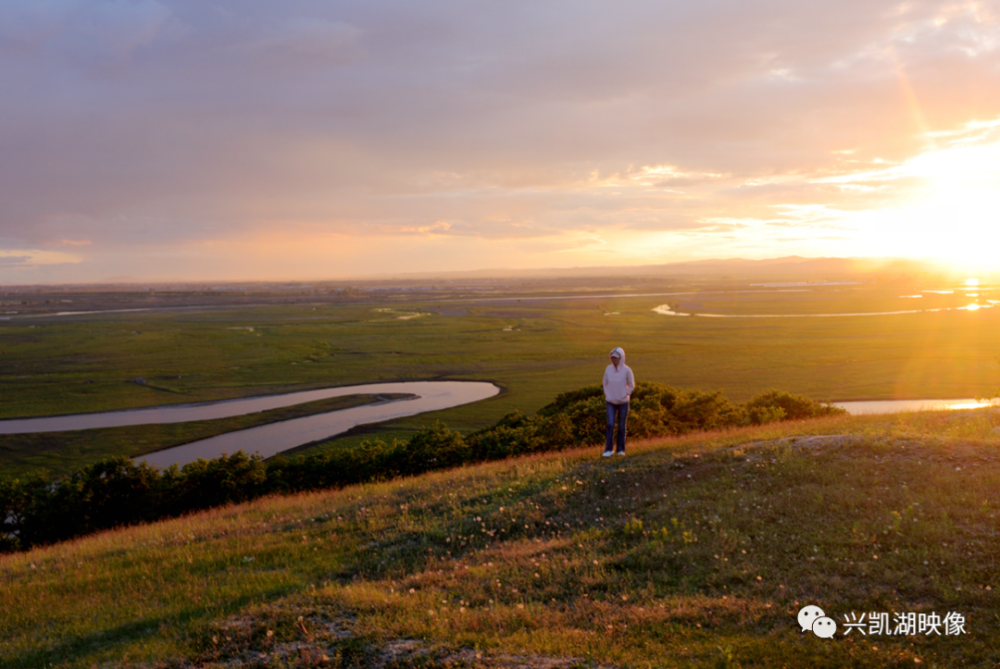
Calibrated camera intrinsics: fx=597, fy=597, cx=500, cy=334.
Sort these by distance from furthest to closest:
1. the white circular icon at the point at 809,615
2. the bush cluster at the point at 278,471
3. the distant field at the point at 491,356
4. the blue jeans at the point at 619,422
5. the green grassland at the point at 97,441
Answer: the distant field at the point at 491,356 < the green grassland at the point at 97,441 < the bush cluster at the point at 278,471 < the blue jeans at the point at 619,422 < the white circular icon at the point at 809,615

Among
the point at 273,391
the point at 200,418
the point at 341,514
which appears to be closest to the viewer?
the point at 341,514

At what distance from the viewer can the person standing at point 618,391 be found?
622 inches

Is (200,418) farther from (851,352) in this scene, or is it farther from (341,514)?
(851,352)

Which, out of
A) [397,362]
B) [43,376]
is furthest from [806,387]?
[43,376]

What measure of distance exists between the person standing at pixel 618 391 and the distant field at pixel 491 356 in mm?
28125

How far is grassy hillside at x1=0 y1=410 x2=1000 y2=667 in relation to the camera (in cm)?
722

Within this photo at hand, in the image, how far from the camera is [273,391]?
6041cm

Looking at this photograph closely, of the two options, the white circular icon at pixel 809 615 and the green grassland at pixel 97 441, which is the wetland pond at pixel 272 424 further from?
the white circular icon at pixel 809 615

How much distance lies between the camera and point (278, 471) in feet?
83.1

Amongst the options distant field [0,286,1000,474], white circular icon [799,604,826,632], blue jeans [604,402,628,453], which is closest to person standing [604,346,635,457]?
blue jeans [604,402,628,453]

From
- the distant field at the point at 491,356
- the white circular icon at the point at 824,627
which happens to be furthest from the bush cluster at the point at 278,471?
the distant field at the point at 491,356

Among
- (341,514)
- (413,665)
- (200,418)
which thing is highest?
(413,665)

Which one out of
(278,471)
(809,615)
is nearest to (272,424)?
(278,471)

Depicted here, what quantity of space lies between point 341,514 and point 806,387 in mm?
52606
